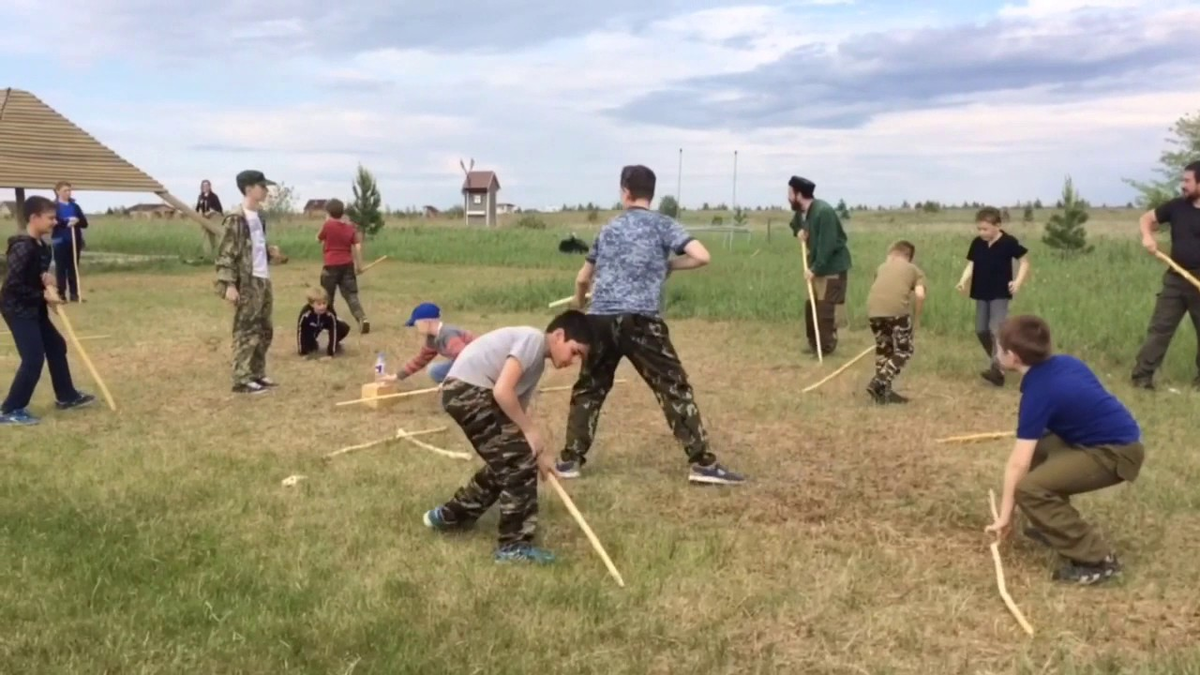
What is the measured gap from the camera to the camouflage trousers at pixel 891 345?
9000 millimetres

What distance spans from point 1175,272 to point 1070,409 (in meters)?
5.46

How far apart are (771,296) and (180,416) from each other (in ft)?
32.1

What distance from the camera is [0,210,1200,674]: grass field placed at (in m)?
4.11

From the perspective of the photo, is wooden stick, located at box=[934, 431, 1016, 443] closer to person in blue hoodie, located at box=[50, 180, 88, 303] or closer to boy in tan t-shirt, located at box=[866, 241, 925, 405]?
boy in tan t-shirt, located at box=[866, 241, 925, 405]

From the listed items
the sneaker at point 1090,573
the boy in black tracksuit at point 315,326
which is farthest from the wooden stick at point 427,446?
the boy in black tracksuit at point 315,326

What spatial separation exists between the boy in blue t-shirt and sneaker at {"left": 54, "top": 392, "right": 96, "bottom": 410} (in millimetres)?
7122

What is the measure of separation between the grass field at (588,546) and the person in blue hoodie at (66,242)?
739 cm

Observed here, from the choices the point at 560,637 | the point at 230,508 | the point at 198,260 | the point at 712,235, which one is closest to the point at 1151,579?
the point at 560,637

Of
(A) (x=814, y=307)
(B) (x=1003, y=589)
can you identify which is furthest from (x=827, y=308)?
(B) (x=1003, y=589)

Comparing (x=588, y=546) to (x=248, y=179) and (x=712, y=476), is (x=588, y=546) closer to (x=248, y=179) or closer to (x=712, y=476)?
(x=712, y=476)

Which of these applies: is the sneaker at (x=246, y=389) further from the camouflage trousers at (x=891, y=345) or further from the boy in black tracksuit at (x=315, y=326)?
the camouflage trousers at (x=891, y=345)

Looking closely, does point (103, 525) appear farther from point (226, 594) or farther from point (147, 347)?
point (147, 347)

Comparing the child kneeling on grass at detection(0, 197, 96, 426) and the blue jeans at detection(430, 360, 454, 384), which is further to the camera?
the child kneeling on grass at detection(0, 197, 96, 426)

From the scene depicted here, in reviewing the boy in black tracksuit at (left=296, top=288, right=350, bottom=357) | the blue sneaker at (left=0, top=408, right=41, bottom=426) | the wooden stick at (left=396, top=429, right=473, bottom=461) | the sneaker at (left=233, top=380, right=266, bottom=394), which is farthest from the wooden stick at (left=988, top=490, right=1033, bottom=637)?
the boy in black tracksuit at (left=296, top=288, right=350, bottom=357)
